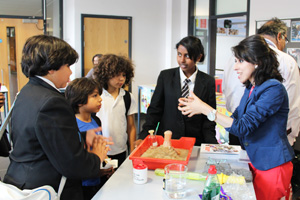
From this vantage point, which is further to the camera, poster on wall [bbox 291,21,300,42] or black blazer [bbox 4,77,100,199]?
poster on wall [bbox 291,21,300,42]

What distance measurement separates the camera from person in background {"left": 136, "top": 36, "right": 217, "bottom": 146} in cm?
218

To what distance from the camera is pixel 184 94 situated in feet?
7.25

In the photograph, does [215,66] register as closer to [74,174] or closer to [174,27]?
[174,27]

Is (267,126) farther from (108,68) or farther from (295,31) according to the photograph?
(295,31)

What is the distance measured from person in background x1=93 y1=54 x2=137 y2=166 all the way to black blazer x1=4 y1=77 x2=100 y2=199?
38.7 inches

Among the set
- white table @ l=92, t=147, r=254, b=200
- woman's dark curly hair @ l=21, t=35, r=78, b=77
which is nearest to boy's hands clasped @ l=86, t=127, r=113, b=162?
white table @ l=92, t=147, r=254, b=200

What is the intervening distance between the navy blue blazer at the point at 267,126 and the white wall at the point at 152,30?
17.1 ft

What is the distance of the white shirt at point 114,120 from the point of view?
7.72 ft

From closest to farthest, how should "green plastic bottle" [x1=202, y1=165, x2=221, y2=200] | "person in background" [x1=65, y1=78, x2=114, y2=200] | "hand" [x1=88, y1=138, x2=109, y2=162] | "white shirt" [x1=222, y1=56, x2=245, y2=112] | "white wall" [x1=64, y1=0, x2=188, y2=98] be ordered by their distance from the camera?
"green plastic bottle" [x1=202, y1=165, x2=221, y2=200] → "hand" [x1=88, y1=138, x2=109, y2=162] → "person in background" [x1=65, y1=78, x2=114, y2=200] → "white shirt" [x1=222, y1=56, x2=245, y2=112] → "white wall" [x1=64, y1=0, x2=188, y2=98]

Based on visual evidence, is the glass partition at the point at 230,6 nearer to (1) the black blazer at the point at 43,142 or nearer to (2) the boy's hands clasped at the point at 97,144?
(2) the boy's hands clasped at the point at 97,144

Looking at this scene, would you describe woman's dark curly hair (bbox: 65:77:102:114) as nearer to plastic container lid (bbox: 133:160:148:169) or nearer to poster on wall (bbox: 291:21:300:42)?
plastic container lid (bbox: 133:160:148:169)

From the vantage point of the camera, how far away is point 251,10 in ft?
16.5

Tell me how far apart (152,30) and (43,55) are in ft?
18.7

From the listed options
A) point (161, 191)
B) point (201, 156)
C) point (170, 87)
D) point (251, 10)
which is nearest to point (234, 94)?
point (170, 87)
